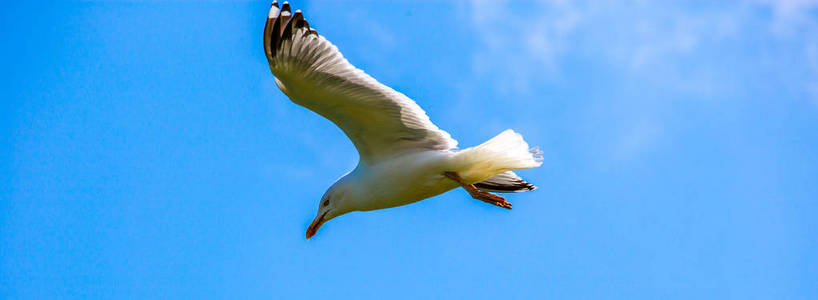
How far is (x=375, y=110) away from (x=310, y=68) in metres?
0.72

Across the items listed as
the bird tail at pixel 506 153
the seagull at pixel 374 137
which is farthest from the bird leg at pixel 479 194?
the bird tail at pixel 506 153

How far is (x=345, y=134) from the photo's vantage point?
679 centimetres

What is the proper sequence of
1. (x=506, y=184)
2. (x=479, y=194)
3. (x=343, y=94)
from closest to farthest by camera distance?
(x=343, y=94) < (x=479, y=194) < (x=506, y=184)

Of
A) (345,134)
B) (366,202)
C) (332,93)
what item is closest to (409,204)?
(366,202)

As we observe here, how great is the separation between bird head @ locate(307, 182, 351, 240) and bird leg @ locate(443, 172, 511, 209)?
1004mm

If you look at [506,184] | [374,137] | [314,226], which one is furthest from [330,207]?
[506,184]

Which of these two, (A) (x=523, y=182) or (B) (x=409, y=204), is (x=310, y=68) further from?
(A) (x=523, y=182)

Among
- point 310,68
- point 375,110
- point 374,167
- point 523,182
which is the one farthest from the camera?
point 523,182

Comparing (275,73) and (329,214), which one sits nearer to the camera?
(275,73)

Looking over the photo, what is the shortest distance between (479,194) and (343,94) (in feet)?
4.54

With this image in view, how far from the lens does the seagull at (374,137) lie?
5.86 meters

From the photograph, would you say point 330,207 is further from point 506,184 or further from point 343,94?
point 506,184

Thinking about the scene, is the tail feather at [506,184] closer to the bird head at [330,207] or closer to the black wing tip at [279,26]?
the bird head at [330,207]

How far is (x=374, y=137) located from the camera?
22.2 feet
